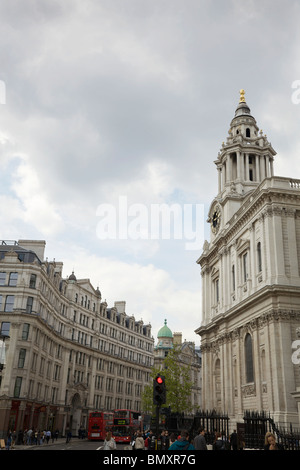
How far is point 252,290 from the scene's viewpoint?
125ft

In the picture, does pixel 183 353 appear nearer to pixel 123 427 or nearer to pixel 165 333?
pixel 165 333

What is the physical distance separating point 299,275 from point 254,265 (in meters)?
4.62

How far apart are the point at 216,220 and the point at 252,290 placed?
1644cm

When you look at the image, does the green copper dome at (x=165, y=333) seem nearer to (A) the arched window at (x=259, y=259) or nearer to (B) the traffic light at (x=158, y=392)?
(A) the arched window at (x=259, y=259)

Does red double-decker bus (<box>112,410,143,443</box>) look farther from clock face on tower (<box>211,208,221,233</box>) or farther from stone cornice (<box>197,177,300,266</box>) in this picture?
→ stone cornice (<box>197,177,300,266</box>)

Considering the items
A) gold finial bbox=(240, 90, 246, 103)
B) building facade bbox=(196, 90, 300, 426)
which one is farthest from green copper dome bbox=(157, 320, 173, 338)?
gold finial bbox=(240, 90, 246, 103)

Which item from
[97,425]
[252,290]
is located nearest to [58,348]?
[97,425]

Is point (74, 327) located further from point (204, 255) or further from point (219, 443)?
point (219, 443)

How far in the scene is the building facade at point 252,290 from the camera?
A: 3294cm

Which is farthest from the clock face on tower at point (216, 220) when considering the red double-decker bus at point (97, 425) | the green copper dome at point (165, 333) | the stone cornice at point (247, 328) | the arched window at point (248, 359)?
the green copper dome at point (165, 333)

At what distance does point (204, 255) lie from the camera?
176 ft

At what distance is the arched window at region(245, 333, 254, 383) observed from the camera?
37987 mm

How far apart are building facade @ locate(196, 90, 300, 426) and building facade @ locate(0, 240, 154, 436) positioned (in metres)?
19.4
